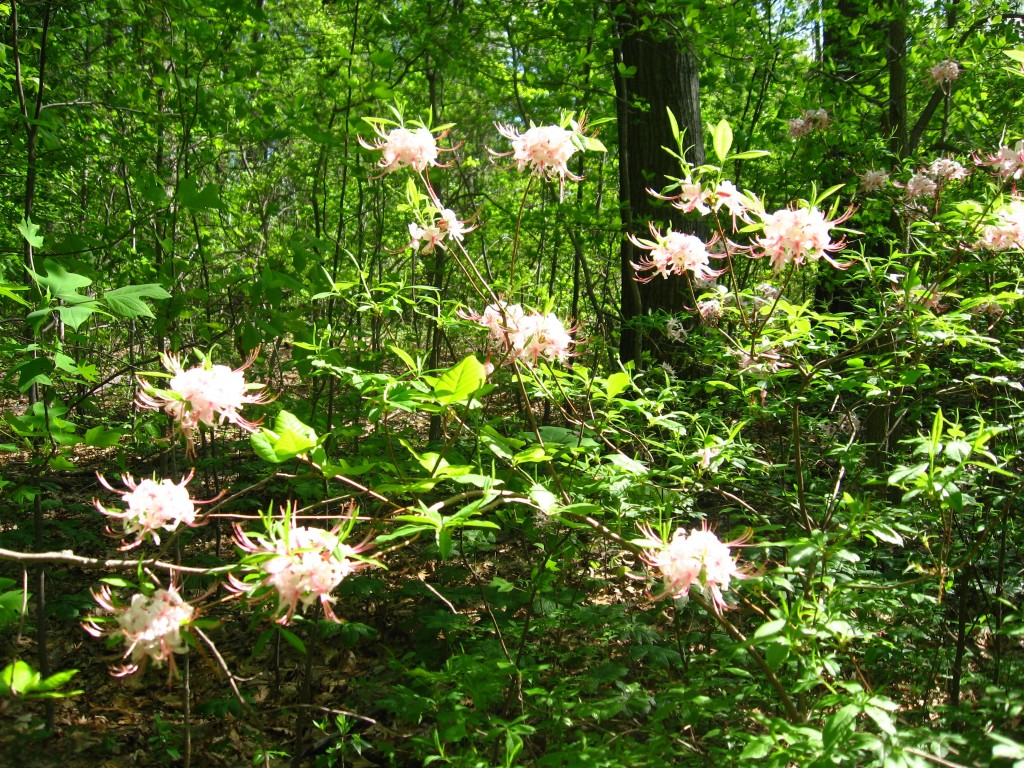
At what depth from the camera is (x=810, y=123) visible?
13.6ft

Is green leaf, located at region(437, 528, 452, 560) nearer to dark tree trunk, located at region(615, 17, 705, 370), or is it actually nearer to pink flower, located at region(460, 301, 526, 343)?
pink flower, located at region(460, 301, 526, 343)

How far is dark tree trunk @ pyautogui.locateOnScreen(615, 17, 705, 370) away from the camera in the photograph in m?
4.39

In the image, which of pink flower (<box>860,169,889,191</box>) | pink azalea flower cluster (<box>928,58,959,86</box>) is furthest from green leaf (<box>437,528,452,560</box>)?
pink azalea flower cluster (<box>928,58,959,86</box>)

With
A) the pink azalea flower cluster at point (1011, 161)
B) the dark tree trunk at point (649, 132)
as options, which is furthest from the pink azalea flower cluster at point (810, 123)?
the pink azalea flower cluster at point (1011, 161)

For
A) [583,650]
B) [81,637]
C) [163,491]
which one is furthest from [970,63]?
[81,637]

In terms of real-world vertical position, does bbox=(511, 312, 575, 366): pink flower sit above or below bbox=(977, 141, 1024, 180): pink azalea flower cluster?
below

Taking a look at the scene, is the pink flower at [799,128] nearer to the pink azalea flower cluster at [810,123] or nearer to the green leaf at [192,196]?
the pink azalea flower cluster at [810,123]

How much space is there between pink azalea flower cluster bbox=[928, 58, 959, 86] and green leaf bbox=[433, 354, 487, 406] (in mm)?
3835

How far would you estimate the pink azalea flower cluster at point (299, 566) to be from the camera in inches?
44.3

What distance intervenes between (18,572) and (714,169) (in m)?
4.21

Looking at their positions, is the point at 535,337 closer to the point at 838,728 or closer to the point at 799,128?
the point at 838,728

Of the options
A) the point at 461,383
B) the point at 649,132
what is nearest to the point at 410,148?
the point at 461,383

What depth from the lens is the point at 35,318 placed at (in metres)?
1.77

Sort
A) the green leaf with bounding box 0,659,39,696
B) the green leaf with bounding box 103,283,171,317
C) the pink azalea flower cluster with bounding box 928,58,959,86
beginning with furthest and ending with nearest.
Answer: the pink azalea flower cluster with bounding box 928,58,959,86 → the green leaf with bounding box 103,283,171,317 → the green leaf with bounding box 0,659,39,696
